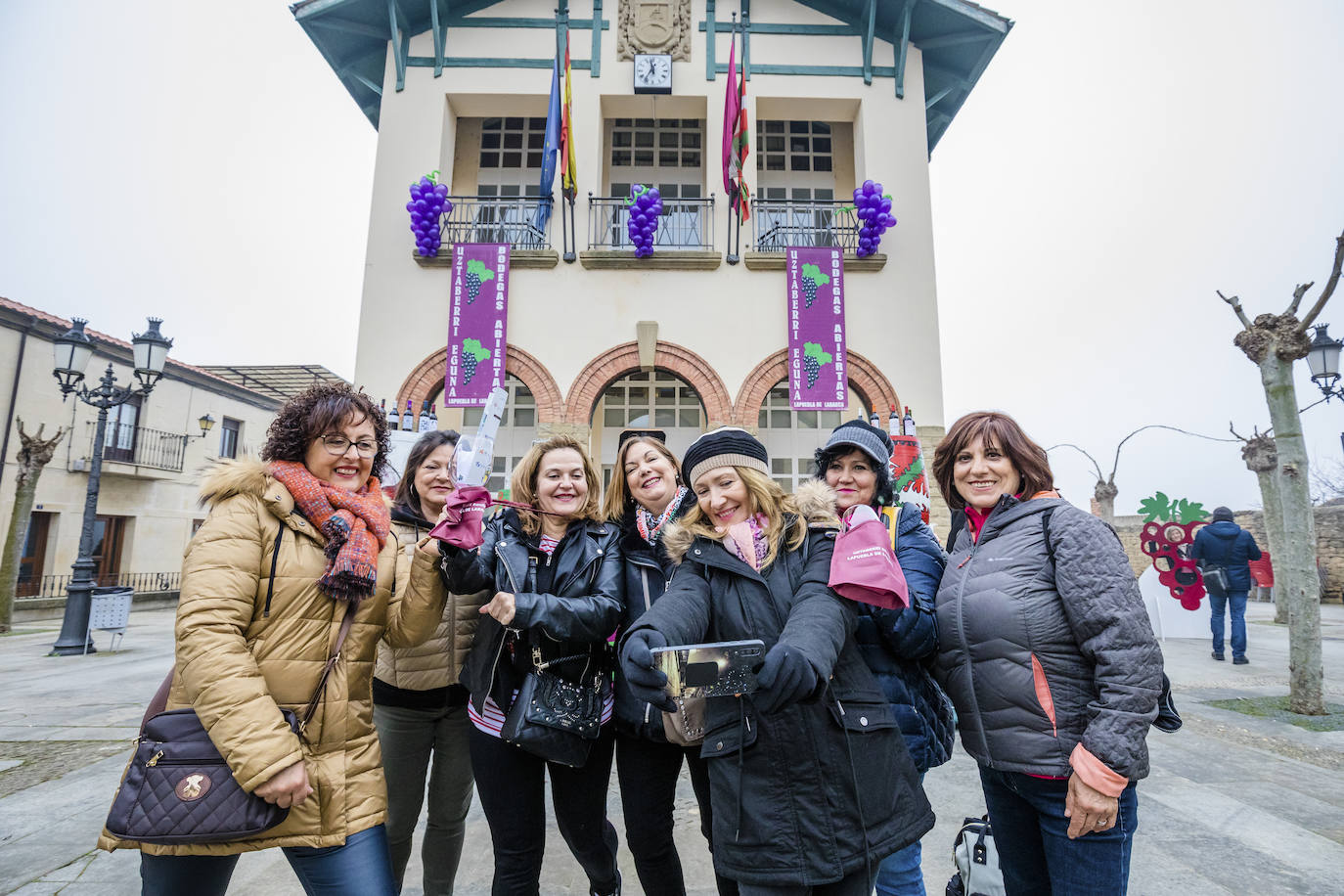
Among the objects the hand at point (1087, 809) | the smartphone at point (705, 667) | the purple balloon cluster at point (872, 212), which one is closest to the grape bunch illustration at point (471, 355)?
the purple balloon cluster at point (872, 212)

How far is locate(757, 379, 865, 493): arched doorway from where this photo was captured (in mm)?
10492

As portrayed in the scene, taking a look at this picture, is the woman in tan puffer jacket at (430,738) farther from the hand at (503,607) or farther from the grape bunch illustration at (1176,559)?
the grape bunch illustration at (1176,559)

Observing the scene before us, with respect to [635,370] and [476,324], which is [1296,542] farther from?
[476,324]

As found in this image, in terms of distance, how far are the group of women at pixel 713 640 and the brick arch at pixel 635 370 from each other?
6.98 meters

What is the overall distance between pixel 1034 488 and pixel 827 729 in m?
1.14

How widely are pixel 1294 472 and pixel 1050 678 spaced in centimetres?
630

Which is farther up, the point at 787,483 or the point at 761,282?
the point at 761,282

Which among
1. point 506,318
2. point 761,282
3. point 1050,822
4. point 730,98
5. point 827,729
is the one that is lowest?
point 1050,822

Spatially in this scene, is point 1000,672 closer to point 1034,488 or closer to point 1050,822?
point 1050,822

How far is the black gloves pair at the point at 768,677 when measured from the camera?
1.44 metres

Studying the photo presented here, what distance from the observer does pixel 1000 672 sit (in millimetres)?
1839

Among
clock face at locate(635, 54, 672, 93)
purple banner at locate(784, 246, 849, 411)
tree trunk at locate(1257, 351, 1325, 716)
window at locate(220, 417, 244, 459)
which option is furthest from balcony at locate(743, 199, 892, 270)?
window at locate(220, 417, 244, 459)

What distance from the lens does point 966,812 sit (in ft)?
11.7

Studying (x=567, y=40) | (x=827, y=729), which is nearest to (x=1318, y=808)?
(x=827, y=729)
